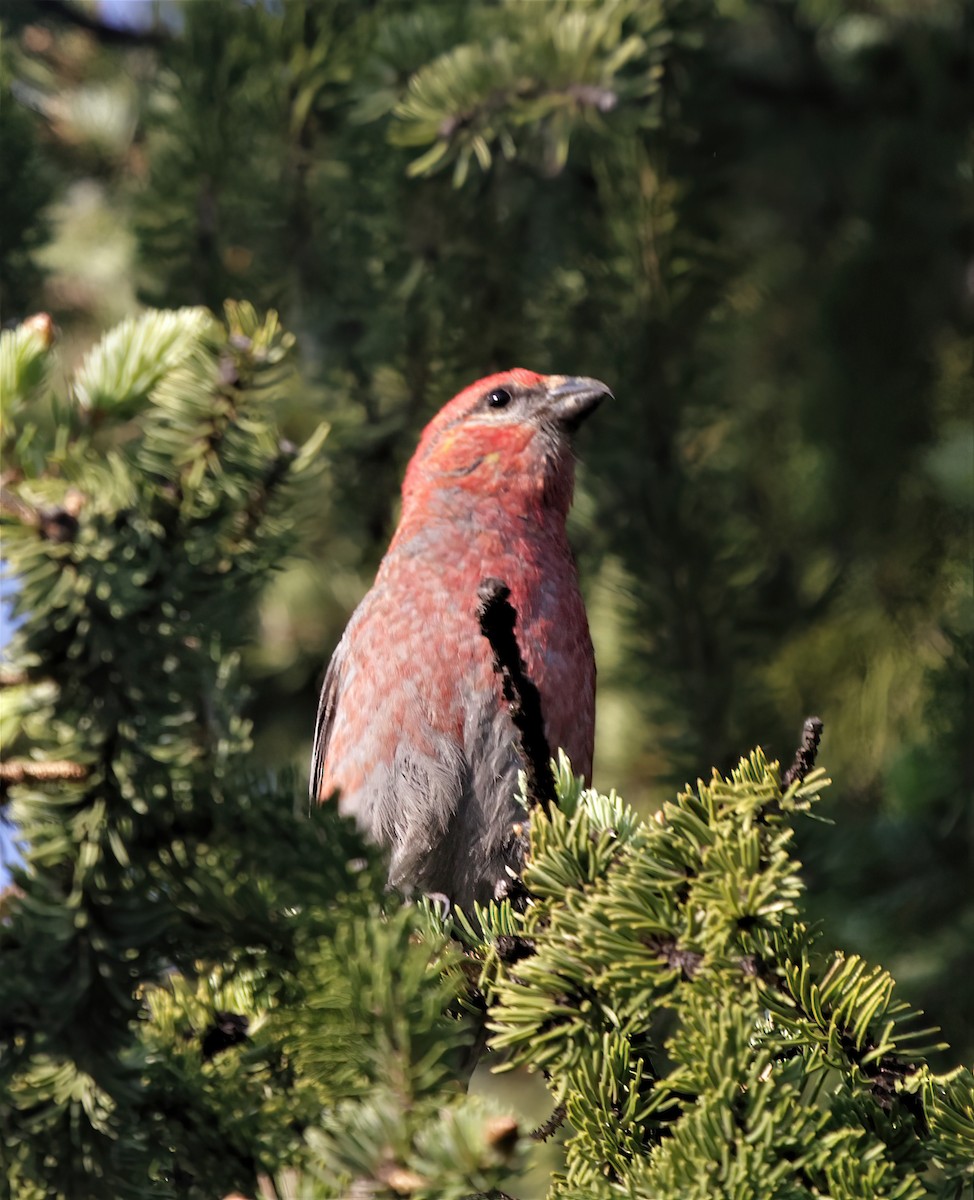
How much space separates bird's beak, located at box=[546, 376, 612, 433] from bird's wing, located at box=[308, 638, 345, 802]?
0.79 metres

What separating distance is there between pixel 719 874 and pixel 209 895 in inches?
21.0

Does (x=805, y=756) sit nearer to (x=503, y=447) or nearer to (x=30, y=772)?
(x=30, y=772)

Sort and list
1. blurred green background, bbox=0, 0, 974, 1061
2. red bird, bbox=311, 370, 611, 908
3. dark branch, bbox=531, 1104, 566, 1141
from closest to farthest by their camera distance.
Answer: dark branch, bbox=531, 1104, 566, 1141, red bird, bbox=311, 370, 611, 908, blurred green background, bbox=0, 0, 974, 1061

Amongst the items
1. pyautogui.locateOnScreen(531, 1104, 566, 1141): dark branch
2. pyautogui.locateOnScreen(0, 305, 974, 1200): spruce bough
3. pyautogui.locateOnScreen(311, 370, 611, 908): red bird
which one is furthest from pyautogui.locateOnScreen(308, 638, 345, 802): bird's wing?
pyautogui.locateOnScreen(0, 305, 974, 1200): spruce bough

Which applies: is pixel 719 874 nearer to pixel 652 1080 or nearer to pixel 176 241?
pixel 652 1080

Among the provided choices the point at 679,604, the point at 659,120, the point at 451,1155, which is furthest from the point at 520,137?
the point at 451,1155

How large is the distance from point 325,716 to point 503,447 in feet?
2.74

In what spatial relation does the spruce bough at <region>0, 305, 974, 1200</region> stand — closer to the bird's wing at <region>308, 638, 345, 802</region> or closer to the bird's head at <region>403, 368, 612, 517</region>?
the bird's wing at <region>308, 638, 345, 802</region>

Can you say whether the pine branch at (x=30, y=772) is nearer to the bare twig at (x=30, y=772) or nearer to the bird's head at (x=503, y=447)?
the bare twig at (x=30, y=772)

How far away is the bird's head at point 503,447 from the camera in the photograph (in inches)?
136

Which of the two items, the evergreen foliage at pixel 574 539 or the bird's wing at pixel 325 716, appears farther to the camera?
the bird's wing at pixel 325 716

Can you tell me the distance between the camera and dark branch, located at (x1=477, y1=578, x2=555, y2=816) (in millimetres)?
1646

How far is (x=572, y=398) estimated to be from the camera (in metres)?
3.38

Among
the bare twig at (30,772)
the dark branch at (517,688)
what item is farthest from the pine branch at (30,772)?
the dark branch at (517,688)
